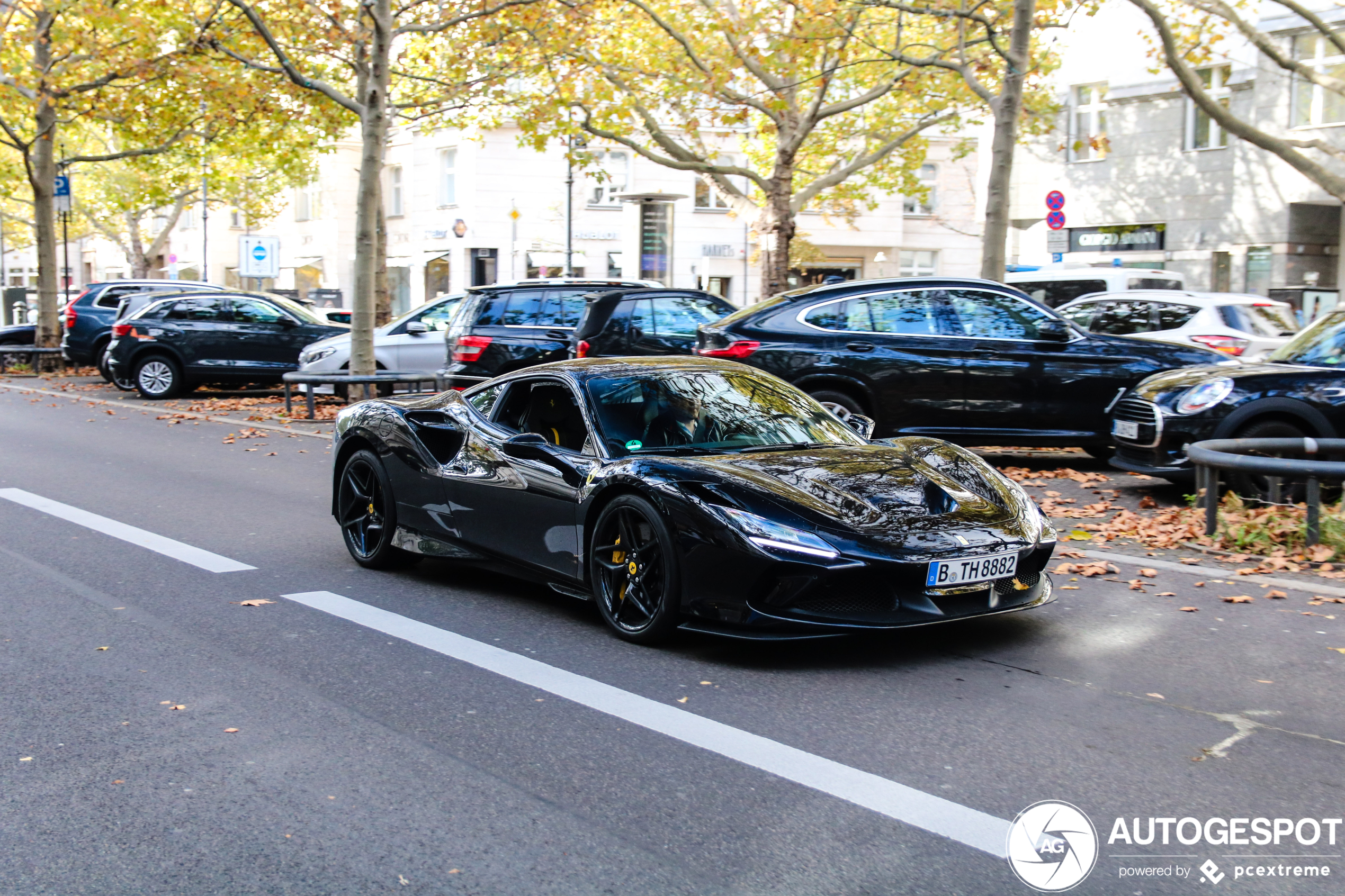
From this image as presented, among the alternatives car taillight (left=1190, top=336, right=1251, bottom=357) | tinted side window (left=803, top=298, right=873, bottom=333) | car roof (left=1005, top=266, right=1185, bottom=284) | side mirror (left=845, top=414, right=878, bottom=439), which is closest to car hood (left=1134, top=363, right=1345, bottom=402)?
tinted side window (left=803, top=298, right=873, bottom=333)

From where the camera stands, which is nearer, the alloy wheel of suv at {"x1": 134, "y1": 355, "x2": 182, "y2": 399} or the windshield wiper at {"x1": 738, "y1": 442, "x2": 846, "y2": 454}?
the windshield wiper at {"x1": 738, "y1": 442, "x2": 846, "y2": 454}

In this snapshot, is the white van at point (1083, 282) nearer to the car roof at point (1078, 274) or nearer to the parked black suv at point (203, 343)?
the car roof at point (1078, 274)

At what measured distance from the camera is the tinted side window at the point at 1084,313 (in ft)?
57.4

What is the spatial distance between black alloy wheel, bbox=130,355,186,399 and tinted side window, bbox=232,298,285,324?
1153mm

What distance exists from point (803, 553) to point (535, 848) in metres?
2.01

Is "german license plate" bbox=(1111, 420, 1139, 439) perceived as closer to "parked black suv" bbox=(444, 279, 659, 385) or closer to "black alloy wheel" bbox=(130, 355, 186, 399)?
"parked black suv" bbox=(444, 279, 659, 385)

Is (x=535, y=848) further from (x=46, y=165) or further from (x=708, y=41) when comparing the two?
(x=46, y=165)

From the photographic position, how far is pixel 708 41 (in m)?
27.0

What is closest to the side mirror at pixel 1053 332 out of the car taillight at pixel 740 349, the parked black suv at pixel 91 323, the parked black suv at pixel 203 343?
the car taillight at pixel 740 349

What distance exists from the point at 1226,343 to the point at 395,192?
39.8 m

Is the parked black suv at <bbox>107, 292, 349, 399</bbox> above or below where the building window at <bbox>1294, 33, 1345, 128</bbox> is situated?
below

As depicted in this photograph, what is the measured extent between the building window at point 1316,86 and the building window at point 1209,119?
180 centimetres

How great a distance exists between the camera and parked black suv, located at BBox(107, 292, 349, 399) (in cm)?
2212

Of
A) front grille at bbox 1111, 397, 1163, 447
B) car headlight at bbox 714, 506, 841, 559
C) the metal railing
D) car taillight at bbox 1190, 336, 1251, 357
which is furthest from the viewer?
car taillight at bbox 1190, 336, 1251, 357
